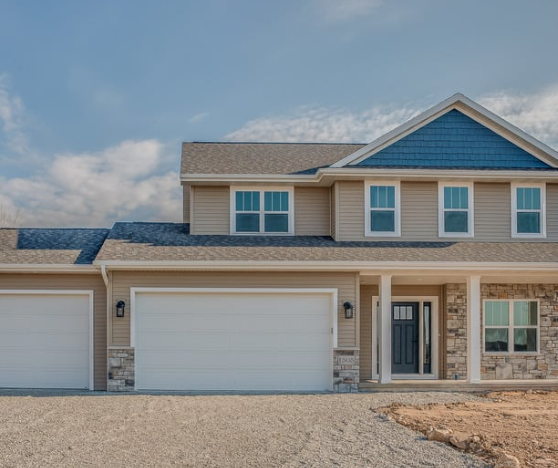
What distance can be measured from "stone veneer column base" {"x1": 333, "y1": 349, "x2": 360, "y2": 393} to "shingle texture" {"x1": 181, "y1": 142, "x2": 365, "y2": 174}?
4.90m

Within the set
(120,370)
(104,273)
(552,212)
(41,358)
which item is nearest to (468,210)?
(552,212)

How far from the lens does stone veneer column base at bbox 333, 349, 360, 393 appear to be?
12.6m

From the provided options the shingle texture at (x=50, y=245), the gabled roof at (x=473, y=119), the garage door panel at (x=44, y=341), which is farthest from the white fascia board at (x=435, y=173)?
the garage door panel at (x=44, y=341)

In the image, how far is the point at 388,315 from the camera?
42.9ft

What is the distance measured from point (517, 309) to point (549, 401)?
3649mm

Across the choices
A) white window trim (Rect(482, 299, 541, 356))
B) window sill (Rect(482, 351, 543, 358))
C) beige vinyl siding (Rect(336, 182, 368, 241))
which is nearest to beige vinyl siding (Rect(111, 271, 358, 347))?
beige vinyl siding (Rect(336, 182, 368, 241))

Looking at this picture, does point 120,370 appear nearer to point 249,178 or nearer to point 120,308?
point 120,308

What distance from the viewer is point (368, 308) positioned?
15.0 meters

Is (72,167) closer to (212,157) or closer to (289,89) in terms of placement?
(212,157)

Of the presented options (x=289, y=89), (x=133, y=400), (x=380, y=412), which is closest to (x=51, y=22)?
(x=289, y=89)

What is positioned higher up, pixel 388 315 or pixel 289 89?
pixel 289 89

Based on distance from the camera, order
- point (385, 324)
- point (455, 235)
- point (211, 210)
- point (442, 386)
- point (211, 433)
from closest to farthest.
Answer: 1. point (211, 433)
2. point (442, 386)
3. point (385, 324)
4. point (455, 235)
5. point (211, 210)

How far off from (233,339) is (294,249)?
244 cm

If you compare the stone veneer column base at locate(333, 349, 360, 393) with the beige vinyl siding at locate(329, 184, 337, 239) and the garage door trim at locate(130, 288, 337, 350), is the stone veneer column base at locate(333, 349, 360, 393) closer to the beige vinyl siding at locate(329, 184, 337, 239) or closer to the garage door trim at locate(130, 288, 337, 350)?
the garage door trim at locate(130, 288, 337, 350)
